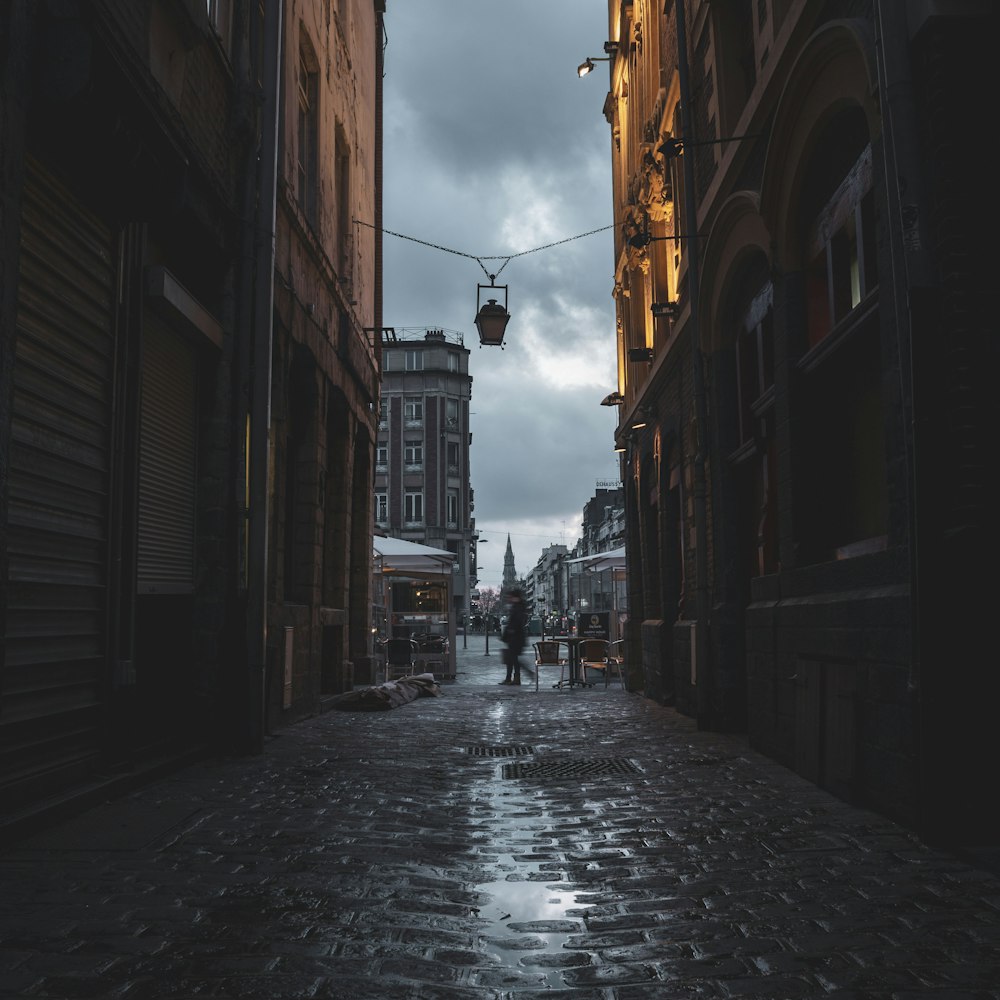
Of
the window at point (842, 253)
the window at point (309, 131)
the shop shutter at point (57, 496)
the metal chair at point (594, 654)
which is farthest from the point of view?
the metal chair at point (594, 654)

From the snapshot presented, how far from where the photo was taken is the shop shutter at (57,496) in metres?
5.51

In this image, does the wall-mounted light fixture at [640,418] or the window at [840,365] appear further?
the wall-mounted light fixture at [640,418]

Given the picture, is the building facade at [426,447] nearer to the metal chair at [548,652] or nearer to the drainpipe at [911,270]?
the metal chair at [548,652]

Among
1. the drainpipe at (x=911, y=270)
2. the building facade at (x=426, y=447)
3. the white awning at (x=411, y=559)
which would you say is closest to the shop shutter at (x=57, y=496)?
the drainpipe at (x=911, y=270)

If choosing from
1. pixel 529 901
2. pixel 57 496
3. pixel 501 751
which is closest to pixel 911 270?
pixel 529 901

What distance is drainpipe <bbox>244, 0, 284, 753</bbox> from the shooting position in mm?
8641

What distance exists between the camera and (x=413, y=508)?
64.8m

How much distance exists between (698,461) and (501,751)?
4.34 meters

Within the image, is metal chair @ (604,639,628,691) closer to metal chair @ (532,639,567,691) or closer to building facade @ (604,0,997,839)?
metal chair @ (532,639,567,691)

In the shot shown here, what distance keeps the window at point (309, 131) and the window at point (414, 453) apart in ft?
169

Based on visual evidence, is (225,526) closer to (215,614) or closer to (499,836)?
(215,614)

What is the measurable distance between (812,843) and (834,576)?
2.40 m

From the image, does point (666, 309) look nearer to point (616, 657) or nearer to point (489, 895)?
point (616, 657)

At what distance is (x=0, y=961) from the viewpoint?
10.5ft
